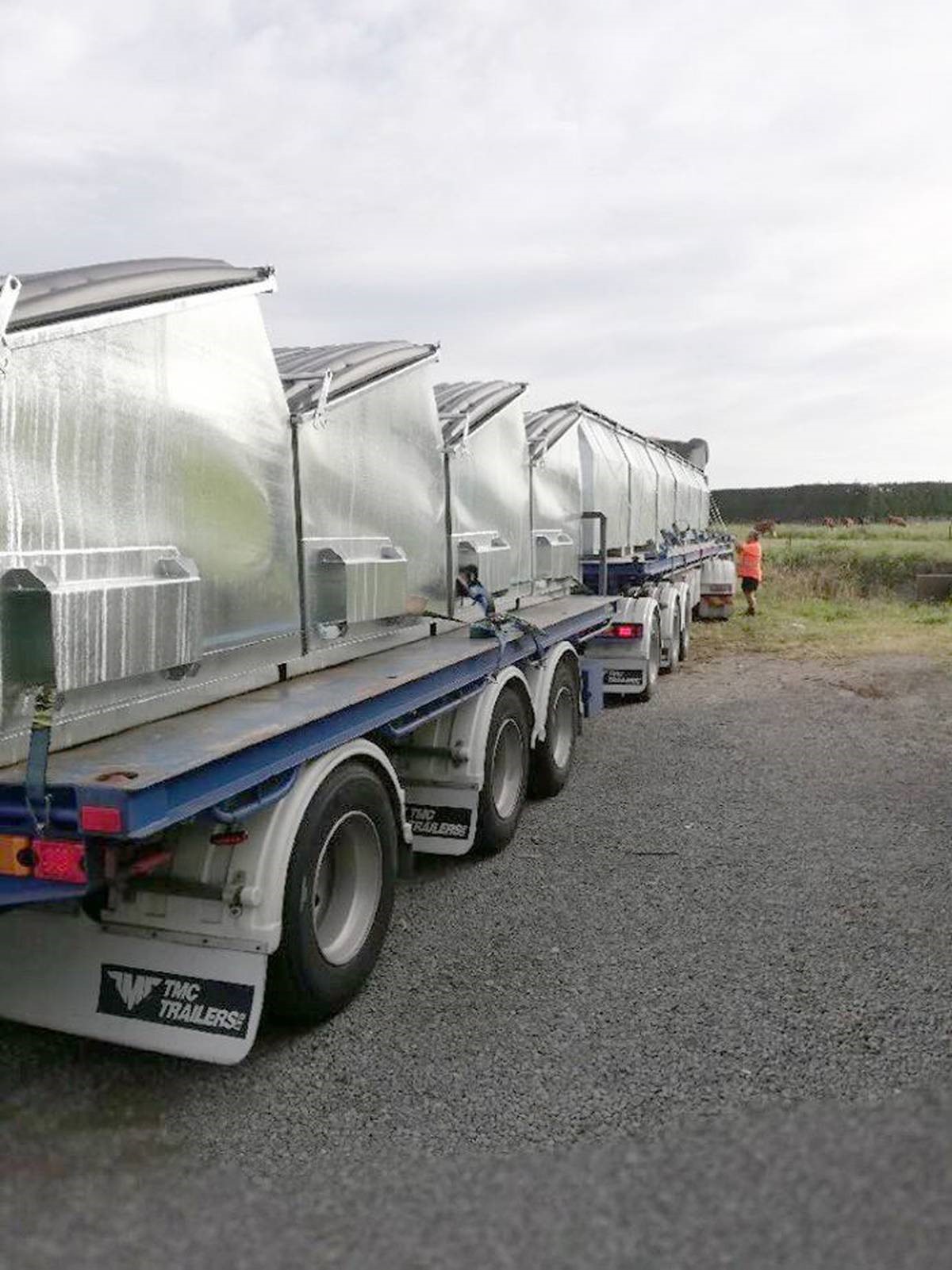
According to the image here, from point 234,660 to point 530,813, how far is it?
3.15 m

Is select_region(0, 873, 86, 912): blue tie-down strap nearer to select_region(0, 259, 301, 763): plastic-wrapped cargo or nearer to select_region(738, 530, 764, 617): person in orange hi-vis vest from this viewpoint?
select_region(0, 259, 301, 763): plastic-wrapped cargo

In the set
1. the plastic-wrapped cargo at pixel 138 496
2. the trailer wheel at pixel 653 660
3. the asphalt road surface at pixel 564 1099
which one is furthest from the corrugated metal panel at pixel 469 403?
the trailer wheel at pixel 653 660

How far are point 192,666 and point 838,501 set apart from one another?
51.5 meters

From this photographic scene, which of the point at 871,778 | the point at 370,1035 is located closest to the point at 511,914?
the point at 370,1035

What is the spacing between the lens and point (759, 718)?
9617mm

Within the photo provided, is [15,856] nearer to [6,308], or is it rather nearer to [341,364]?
[6,308]

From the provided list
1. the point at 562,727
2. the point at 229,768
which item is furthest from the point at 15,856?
the point at 562,727

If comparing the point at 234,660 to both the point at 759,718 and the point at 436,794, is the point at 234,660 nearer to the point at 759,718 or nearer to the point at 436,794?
the point at 436,794

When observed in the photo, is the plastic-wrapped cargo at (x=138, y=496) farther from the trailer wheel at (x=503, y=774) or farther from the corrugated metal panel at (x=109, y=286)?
the trailer wheel at (x=503, y=774)

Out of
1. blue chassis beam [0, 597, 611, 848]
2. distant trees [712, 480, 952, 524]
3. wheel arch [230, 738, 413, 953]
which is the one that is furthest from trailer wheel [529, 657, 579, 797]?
distant trees [712, 480, 952, 524]

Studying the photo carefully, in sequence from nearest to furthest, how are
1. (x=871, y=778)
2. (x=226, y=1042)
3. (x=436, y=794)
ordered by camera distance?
1. (x=226, y=1042)
2. (x=436, y=794)
3. (x=871, y=778)

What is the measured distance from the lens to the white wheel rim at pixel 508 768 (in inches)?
226

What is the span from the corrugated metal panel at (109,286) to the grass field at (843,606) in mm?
11715

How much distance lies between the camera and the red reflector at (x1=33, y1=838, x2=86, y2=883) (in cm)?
269
